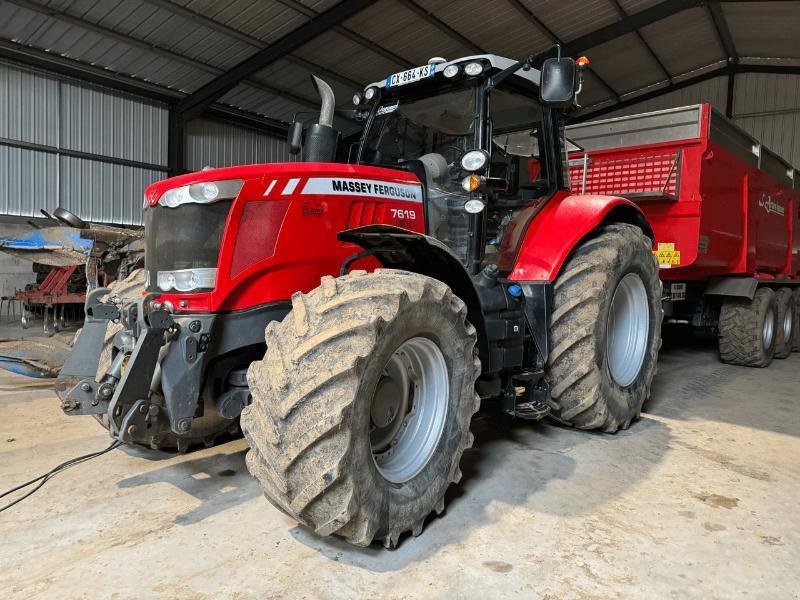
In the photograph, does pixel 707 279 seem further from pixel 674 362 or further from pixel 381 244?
pixel 381 244

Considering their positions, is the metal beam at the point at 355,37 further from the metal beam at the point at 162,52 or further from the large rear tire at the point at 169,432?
the large rear tire at the point at 169,432

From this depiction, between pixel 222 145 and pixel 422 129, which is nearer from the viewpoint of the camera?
pixel 422 129

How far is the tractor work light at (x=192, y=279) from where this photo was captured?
246 cm

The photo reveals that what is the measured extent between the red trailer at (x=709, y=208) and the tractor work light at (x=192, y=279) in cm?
397

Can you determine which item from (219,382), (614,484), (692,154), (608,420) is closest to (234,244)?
(219,382)

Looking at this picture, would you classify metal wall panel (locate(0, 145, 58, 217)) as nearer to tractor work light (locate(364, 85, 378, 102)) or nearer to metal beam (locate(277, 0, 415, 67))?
metal beam (locate(277, 0, 415, 67))

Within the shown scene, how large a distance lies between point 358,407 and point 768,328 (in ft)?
21.7

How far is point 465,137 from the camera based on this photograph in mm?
3260

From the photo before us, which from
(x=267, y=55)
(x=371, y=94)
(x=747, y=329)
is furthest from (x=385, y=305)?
(x=267, y=55)

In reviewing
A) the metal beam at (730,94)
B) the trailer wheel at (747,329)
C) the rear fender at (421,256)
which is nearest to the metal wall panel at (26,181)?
the rear fender at (421,256)

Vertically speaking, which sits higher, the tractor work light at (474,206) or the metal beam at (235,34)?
the metal beam at (235,34)

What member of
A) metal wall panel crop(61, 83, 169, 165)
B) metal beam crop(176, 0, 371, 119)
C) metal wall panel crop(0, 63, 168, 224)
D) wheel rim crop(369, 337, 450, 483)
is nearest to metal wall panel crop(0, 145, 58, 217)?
metal wall panel crop(0, 63, 168, 224)

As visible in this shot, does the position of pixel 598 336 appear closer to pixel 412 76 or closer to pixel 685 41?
pixel 412 76

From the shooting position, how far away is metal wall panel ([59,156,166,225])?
42.3ft
